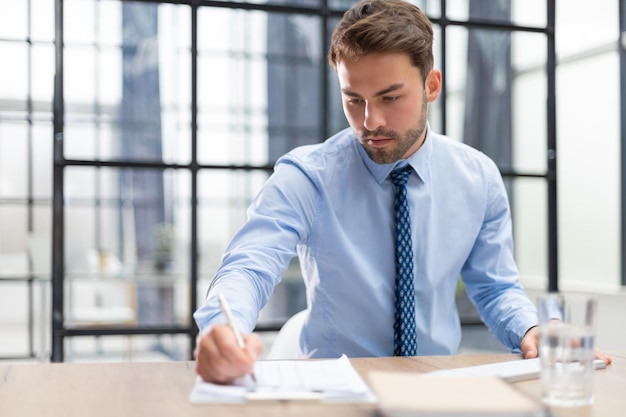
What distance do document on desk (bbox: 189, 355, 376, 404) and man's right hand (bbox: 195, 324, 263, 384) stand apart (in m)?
0.02

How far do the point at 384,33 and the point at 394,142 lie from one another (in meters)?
0.24

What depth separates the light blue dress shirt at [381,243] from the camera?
5.95 feet

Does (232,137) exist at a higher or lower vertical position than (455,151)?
higher

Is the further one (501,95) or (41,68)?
(41,68)

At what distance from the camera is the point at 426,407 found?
811 mm

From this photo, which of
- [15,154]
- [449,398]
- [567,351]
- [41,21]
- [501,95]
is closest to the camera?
[449,398]

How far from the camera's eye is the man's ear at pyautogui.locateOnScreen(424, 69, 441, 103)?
1.87m

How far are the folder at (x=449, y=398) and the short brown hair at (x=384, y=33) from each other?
3.04 feet

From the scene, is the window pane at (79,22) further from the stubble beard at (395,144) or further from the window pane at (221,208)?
the window pane at (221,208)

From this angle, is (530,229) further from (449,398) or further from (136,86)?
(449,398)

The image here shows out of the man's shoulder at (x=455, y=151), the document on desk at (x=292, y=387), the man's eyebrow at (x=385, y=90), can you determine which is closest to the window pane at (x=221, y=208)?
the man's shoulder at (x=455, y=151)

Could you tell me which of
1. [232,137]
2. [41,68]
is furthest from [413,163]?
[41,68]

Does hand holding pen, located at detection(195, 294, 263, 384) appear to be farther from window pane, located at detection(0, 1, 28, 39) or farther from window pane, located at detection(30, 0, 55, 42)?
window pane, located at detection(0, 1, 28, 39)

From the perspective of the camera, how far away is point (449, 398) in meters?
0.85
